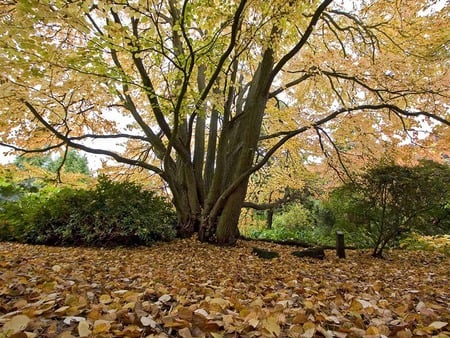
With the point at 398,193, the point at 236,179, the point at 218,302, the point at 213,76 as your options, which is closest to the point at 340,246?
the point at 398,193

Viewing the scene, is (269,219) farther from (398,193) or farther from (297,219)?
(398,193)

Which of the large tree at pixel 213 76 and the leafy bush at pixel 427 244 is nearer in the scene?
the large tree at pixel 213 76

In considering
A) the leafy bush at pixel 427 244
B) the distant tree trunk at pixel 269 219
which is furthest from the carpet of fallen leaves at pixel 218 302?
the distant tree trunk at pixel 269 219

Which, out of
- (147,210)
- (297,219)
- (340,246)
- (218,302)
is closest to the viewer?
(218,302)

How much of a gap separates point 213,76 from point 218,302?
2.98 meters

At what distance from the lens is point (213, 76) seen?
4.08m

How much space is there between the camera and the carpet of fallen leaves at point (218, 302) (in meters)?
1.33

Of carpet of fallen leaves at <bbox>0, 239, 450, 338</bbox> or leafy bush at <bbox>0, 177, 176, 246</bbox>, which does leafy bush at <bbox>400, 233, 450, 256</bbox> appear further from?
leafy bush at <bbox>0, 177, 176, 246</bbox>

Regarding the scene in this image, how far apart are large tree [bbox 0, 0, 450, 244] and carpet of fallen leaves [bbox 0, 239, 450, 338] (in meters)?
1.99

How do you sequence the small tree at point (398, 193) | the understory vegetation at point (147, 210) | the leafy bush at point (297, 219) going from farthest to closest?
the leafy bush at point (297, 219), the understory vegetation at point (147, 210), the small tree at point (398, 193)

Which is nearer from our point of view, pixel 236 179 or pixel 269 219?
pixel 236 179

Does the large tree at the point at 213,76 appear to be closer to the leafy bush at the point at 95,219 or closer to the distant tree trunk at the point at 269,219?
the leafy bush at the point at 95,219

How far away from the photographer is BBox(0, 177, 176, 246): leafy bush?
5.25 m

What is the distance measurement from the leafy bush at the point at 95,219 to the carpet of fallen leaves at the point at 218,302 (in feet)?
5.22
